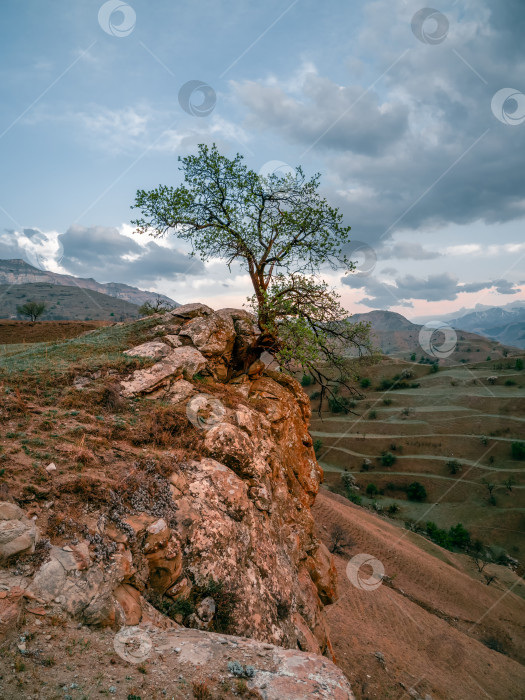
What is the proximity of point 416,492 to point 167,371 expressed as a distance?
64063 mm

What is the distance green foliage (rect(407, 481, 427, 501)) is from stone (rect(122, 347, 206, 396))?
204 ft

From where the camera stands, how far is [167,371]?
1277 cm

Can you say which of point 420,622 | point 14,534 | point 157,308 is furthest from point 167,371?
point 420,622

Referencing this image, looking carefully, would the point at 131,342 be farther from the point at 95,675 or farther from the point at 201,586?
the point at 95,675

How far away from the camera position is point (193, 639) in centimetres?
543

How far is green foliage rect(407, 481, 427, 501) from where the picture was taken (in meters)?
62.4

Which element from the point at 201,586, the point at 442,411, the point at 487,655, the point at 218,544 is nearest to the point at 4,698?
the point at 201,586

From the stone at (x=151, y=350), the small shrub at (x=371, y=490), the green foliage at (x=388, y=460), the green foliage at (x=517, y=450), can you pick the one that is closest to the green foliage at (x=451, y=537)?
the small shrub at (x=371, y=490)

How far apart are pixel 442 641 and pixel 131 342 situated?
92.0 ft

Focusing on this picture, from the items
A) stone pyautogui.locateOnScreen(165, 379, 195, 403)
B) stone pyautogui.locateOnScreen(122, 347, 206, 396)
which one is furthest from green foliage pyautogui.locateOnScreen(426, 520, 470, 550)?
stone pyautogui.locateOnScreen(165, 379, 195, 403)

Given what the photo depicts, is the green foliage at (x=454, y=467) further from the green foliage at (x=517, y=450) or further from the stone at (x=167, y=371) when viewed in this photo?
the stone at (x=167, y=371)

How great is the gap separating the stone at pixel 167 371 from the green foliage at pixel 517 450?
74.6 m

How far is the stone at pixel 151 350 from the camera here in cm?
1344

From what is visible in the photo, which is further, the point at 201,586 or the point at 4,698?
the point at 201,586
